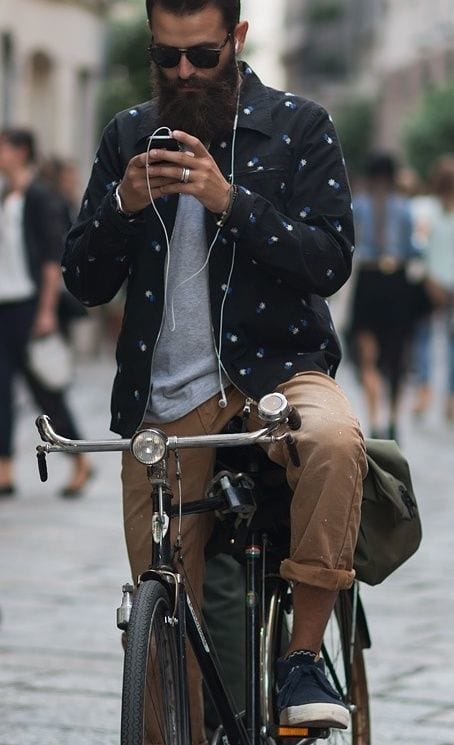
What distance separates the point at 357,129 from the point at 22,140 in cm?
5451

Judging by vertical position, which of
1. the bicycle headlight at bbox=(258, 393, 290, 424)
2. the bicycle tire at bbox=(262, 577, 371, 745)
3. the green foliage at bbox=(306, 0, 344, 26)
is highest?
the green foliage at bbox=(306, 0, 344, 26)

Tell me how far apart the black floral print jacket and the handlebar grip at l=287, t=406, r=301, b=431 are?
30 centimetres

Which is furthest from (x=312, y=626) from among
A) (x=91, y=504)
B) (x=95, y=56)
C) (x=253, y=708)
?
(x=95, y=56)

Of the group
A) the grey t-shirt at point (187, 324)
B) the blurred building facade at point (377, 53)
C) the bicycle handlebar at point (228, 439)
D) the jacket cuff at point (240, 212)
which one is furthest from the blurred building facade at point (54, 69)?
the blurred building facade at point (377, 53)

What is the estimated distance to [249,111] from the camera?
4.16 m

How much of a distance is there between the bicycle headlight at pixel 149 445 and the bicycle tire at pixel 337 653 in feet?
1.99

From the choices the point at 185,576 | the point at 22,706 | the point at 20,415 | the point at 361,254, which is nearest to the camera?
the point at 185,576

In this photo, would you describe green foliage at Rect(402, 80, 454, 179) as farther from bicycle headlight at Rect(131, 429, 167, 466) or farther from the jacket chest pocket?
bicycle headlight at Rect(131, 429, 167, 466)

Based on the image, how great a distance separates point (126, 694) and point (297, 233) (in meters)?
1.05

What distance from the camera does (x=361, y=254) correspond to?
13680 millimetres

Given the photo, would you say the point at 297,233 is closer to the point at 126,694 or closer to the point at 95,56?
the point at 126,694

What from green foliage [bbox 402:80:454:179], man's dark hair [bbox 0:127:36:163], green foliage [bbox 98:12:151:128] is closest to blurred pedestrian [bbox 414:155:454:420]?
man's dark hair [bbox 0:127:36:163]

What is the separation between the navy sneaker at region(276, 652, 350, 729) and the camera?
3.91 metres

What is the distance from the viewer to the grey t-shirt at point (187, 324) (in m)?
4.16
